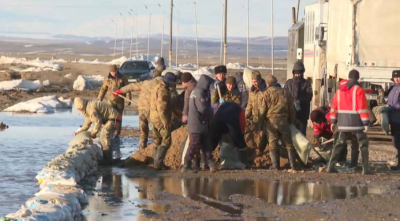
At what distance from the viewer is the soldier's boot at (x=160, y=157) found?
16.3m

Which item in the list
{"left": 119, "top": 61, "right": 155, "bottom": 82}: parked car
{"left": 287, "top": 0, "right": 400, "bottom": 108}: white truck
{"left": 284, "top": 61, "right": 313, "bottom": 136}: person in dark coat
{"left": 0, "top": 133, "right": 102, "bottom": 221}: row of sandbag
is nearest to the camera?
{"left": 0, "top": 133, "right": 102, "bottom": 221}: row of sandbag

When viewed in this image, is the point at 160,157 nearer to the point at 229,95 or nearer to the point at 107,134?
the point at 229,95

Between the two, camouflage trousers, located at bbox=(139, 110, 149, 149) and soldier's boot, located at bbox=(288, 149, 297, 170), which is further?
camouflage trousers, located at bbox=(139, 110, 149, 149)

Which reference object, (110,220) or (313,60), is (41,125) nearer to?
(313,60)

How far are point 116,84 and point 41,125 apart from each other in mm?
5553

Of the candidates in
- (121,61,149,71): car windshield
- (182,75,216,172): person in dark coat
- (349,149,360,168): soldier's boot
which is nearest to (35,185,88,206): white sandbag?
(182,75,216,172): person in dark coat

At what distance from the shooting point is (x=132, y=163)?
16938mm

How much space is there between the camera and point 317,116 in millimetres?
16844

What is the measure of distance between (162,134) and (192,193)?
2622 mm

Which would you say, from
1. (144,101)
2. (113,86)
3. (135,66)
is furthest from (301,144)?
(135,66)

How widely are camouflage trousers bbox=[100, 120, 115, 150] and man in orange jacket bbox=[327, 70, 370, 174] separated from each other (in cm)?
432

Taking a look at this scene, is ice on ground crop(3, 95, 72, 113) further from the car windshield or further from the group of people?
the group of people

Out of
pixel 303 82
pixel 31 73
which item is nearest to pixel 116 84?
pixel 303 82

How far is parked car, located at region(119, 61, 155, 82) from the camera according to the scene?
4494cm
